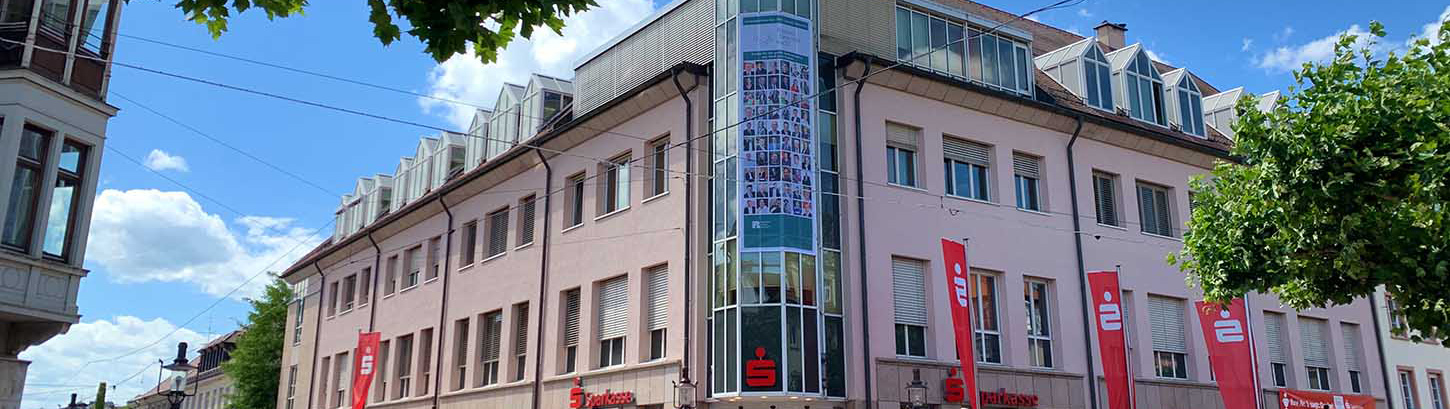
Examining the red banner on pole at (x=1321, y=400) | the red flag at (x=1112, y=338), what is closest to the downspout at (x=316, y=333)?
the red flag at (x=1112, y=338)

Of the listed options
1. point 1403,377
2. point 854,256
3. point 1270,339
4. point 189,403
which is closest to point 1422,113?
point 854,256

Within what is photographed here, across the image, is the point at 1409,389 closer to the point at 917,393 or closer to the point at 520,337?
the point at 917,393

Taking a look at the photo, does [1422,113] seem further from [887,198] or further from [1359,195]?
[887,198]

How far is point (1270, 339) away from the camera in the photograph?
28.8 meters

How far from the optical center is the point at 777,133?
2153 centimetres

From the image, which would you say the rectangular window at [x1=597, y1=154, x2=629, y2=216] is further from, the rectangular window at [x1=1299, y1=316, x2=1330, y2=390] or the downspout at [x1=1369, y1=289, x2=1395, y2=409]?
the downspout at [x1=1369, y1=289, x2=1395, y2=409]

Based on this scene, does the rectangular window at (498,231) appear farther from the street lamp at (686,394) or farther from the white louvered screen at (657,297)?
the street lamp at (686,394)

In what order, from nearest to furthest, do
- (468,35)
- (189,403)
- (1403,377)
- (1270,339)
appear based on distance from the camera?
1. (468,35)
2. (1270,339)
3. (1403,377)
4. (189,403)

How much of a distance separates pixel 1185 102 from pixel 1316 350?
7338mm

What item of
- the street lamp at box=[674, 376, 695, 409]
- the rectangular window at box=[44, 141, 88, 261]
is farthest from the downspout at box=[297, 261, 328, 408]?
the rectangular window at box=[44, 141, 88, 261]

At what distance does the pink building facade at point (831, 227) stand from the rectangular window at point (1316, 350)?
0.23 ft

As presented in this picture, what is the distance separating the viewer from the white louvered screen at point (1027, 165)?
25.5 m

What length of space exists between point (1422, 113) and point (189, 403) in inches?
2616

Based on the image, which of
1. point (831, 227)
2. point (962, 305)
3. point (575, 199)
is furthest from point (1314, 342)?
point (575, 199)
